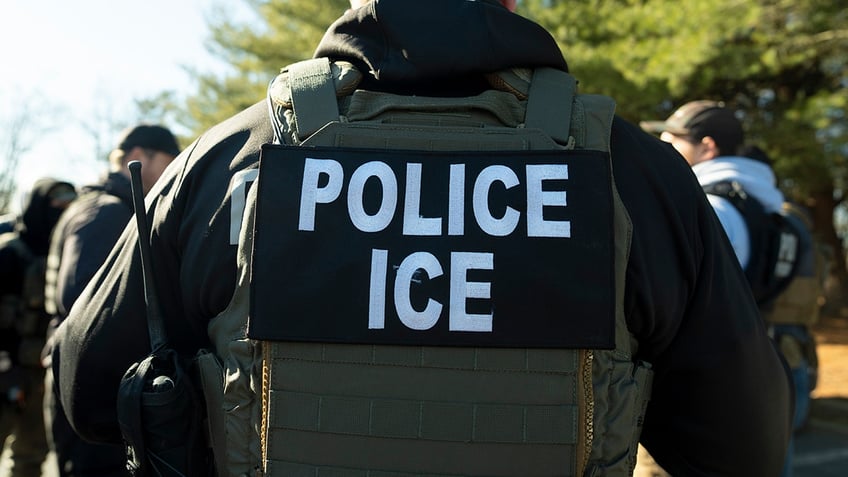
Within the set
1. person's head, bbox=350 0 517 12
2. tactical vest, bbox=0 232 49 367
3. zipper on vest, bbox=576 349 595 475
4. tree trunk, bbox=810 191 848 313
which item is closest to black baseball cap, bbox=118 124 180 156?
tactical vest, bbox=0 232 49 367

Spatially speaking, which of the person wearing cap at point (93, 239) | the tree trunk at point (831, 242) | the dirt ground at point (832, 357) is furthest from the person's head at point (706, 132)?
the tree trunk at point (831, 242)

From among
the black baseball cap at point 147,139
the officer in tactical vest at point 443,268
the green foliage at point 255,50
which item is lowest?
the officer in tactical vest at point 443,268

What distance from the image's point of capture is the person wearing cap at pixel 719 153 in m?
3.23

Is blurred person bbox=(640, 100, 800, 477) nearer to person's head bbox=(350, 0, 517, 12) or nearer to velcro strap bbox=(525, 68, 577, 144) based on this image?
person's head bbox=(350, 0, 517, 12)

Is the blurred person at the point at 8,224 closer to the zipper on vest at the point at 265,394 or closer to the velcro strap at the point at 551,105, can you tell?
the zipper on vest at the point at 265,394

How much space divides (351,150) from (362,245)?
17 centimetres

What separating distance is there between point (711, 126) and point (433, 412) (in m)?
2.54

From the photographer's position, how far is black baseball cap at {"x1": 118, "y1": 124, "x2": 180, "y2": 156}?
3572 millimetres

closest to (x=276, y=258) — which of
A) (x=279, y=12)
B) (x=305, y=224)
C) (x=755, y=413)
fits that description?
(x=305, y=224)

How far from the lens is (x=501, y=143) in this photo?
132cm

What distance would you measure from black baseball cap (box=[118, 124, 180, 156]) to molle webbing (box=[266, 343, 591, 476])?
2.61 metres

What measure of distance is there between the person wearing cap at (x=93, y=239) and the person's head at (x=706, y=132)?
2373mm

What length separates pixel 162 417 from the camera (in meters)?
1.38

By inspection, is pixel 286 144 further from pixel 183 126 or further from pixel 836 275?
pixel 836 275
